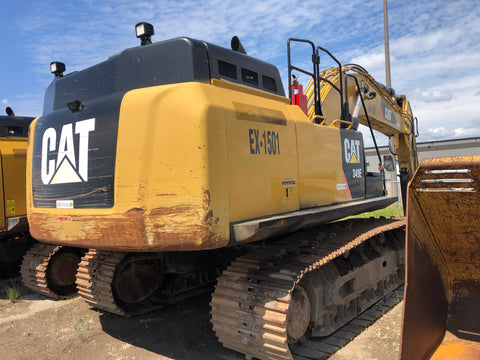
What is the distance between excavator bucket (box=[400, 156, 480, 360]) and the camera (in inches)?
103

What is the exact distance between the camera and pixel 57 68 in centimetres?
397

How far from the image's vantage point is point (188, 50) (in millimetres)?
2928

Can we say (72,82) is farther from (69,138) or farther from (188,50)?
(188,50)

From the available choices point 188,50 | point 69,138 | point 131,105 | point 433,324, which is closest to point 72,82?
point 69,138

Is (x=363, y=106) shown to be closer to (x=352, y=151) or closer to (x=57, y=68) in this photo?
(x=352, y=151)

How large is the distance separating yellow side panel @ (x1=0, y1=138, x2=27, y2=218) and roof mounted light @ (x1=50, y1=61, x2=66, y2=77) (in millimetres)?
2177

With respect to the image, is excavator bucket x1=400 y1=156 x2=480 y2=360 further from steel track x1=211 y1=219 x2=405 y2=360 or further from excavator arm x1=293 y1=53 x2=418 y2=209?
excavator arm x1=293 y1=53 x2=418 y2=209

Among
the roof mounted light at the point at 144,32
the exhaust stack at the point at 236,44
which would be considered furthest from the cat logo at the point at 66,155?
the exhaust stack at the point at 236,44

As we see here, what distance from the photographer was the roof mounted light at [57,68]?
3.97 meters

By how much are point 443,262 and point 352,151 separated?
5.25 feet

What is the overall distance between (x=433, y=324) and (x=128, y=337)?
2.74 meters

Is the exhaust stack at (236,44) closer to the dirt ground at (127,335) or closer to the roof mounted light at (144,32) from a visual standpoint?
the roof mounted light at (144,32)

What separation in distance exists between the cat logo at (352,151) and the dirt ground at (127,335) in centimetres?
168

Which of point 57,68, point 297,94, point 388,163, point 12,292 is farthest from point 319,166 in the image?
point 12,292
